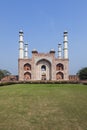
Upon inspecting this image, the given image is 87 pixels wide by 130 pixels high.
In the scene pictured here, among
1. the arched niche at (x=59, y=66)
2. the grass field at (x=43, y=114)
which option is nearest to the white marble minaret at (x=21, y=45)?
the arched niche at (x=59, y=66)

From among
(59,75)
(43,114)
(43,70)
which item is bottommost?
(43,114)

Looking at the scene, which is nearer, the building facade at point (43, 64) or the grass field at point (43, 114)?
the grass field at point (43, 114)

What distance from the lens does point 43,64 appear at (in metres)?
63.0

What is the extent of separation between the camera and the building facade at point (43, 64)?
200 ft

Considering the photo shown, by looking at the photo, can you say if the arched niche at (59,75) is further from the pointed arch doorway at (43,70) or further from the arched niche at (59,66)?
the pointed arch doorway at (43,70)

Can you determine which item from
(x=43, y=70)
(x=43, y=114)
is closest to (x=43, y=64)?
(x=43, y=70)

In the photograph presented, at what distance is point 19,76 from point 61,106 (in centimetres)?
4442

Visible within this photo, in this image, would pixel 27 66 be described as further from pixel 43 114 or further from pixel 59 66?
pixel 43 114

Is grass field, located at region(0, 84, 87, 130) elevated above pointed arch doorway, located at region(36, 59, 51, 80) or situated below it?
below

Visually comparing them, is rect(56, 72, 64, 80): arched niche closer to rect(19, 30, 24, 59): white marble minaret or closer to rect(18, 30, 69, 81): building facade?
rect(18, 30, 69, 81): building facade

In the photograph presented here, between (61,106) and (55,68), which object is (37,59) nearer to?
(55,68)

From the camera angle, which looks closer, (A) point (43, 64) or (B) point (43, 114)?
(B) point (43, 114)

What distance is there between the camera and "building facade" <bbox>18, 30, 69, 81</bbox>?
61.1m

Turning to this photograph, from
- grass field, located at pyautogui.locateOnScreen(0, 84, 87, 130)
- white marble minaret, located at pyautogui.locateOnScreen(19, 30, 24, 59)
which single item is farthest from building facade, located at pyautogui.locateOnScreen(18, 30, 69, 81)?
grass field, located at pyautogui.locateOnScreen(0, 84, 87, 130)
